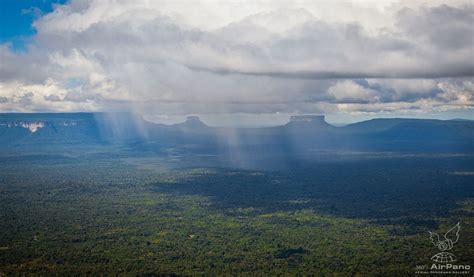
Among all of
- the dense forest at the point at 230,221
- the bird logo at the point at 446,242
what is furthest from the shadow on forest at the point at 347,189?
the bird logo at the point at 446,242

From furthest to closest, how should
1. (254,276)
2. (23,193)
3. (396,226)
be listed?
1. (23,193)
2. (396,226)
3. (254,276)

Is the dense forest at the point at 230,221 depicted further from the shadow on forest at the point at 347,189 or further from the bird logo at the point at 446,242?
the bird logo at the point at 446,242

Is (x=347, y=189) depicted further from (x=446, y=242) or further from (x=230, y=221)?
(x=446, y=242)

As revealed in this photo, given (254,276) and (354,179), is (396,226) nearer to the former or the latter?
(254,276)

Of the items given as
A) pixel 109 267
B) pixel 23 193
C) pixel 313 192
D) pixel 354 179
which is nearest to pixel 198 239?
pixel 109 267

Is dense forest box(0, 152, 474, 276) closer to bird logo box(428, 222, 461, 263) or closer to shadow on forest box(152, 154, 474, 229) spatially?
shadow on forest box(152, 154, 474, 229)
